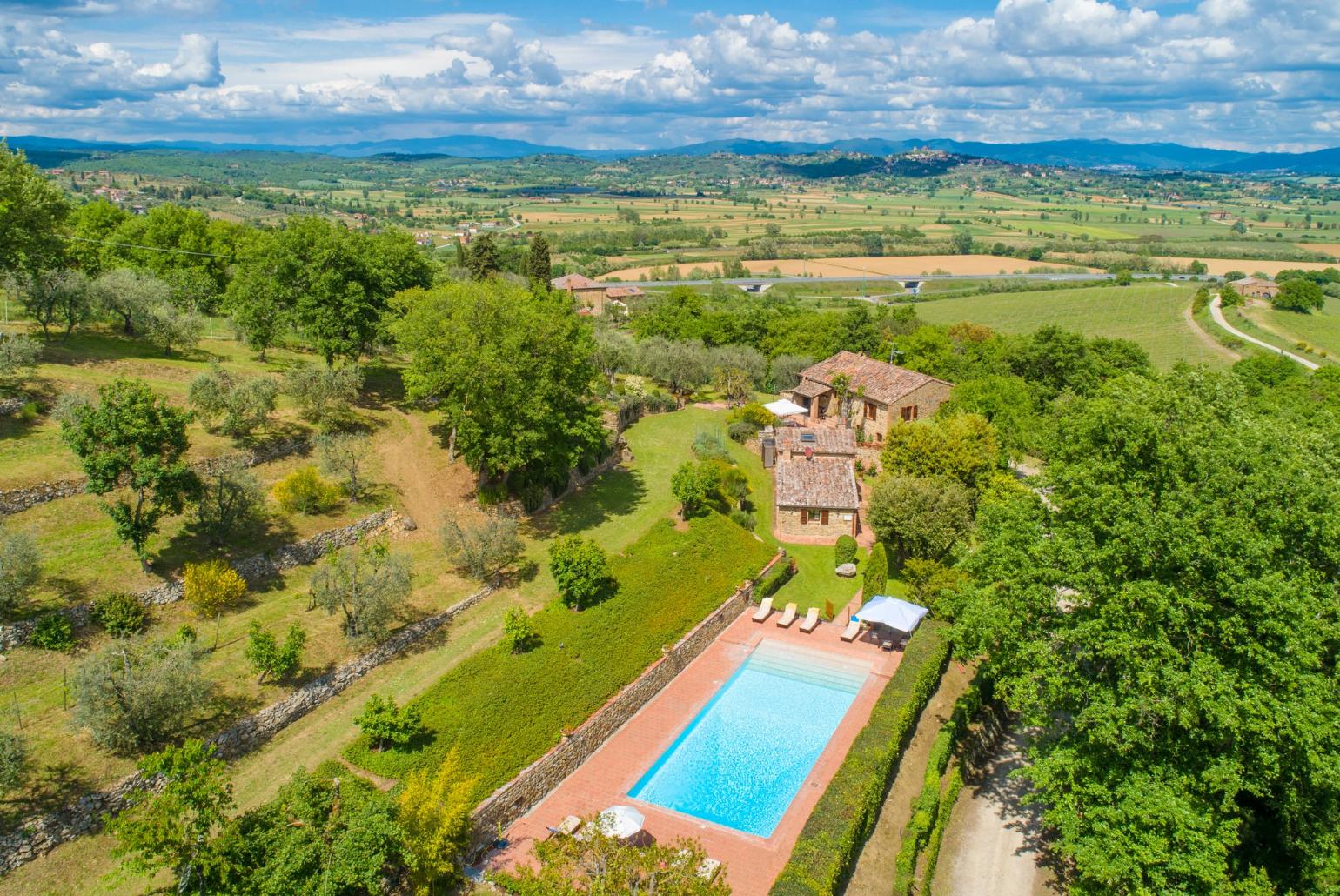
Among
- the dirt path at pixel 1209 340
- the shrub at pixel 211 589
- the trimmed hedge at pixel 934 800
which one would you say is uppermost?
the shrub at pixel 211 589

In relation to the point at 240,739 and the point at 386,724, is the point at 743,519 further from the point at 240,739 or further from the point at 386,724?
the point at 240,739

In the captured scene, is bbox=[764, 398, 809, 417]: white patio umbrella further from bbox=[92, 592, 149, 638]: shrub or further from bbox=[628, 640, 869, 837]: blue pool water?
bbox=[92, 592, 149, 638]: shrub

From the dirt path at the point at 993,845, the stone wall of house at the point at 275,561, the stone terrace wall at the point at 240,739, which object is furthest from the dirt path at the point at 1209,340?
the stone terrace wall at the point at 240,739

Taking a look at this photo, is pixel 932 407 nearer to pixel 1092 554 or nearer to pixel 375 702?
pixel 1092 554

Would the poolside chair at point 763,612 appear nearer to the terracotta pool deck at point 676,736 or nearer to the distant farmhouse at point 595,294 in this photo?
the terracotta pool deck at point 676,736

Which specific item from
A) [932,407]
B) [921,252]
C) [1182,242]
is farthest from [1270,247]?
[932,407]

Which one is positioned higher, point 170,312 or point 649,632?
point 170,312

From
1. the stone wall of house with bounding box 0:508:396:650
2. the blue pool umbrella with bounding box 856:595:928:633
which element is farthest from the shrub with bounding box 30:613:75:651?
the blue pool umbrella with bounding box 856:595:928:633
